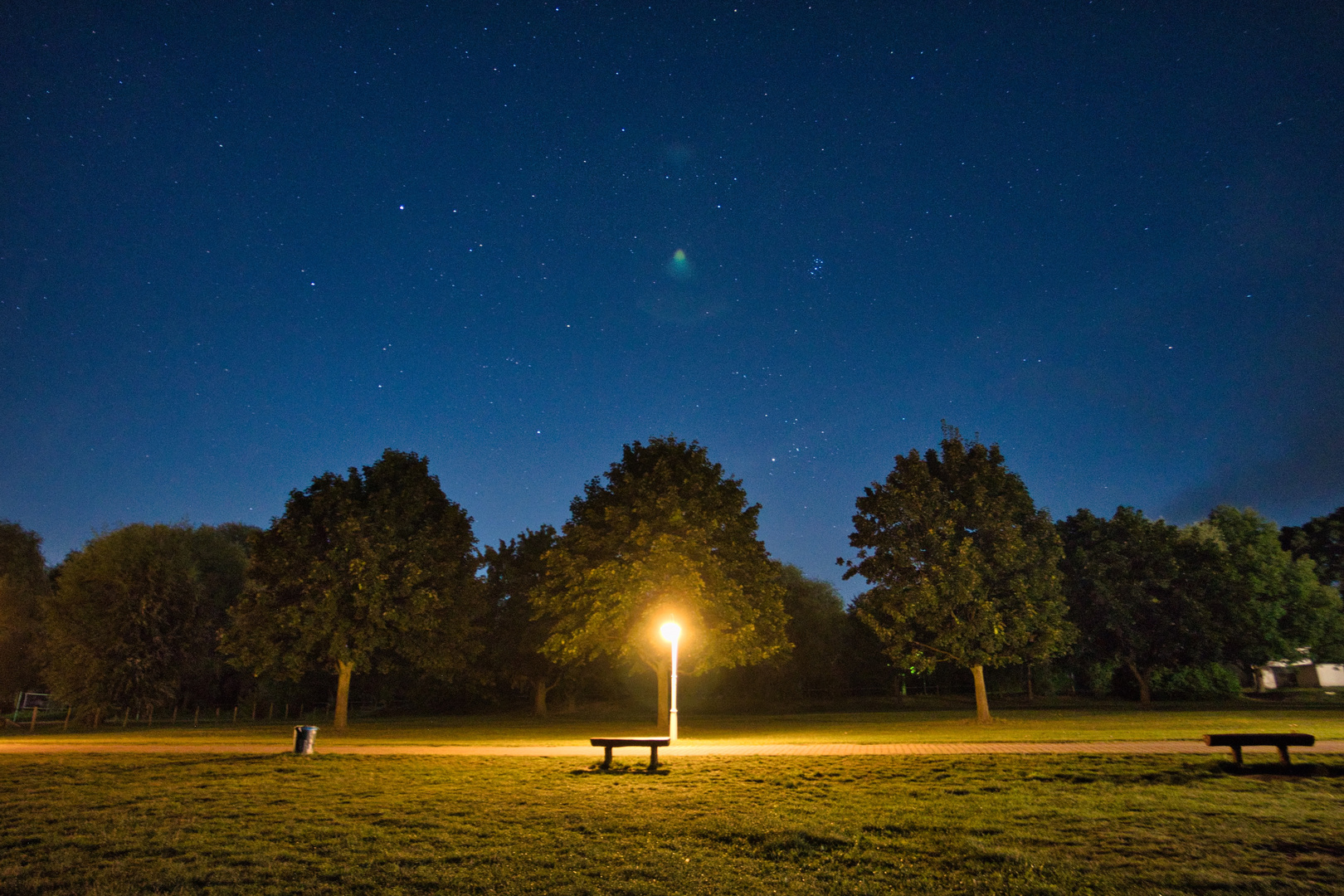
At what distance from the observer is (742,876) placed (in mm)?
7363

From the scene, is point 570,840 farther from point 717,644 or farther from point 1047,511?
point 1047,511

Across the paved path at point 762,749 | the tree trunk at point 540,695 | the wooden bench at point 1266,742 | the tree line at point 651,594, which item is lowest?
the tree trunk at point 540,695

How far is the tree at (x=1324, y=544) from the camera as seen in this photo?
64.9 metres

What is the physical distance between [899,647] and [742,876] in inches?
1049

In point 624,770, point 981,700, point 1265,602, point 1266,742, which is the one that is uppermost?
point 1265,602

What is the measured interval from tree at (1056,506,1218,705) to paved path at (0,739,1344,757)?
34.4m

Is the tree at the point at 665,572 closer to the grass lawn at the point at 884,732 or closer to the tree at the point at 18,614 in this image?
the grass lawn at the point at 884,732

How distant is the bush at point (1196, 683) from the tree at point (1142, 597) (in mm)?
1334

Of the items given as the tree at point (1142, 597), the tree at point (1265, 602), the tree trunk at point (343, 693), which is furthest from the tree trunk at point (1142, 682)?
the tree trunk at point (343, 693)

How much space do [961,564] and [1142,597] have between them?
87.3 ft

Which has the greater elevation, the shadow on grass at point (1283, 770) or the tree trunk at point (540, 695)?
the shadow on grass at point (1283, 770)

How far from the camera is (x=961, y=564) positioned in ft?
100

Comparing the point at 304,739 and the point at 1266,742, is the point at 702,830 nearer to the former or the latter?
the point at 1266,742

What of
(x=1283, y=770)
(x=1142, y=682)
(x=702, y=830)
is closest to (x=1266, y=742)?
(x=1283, y=770)
